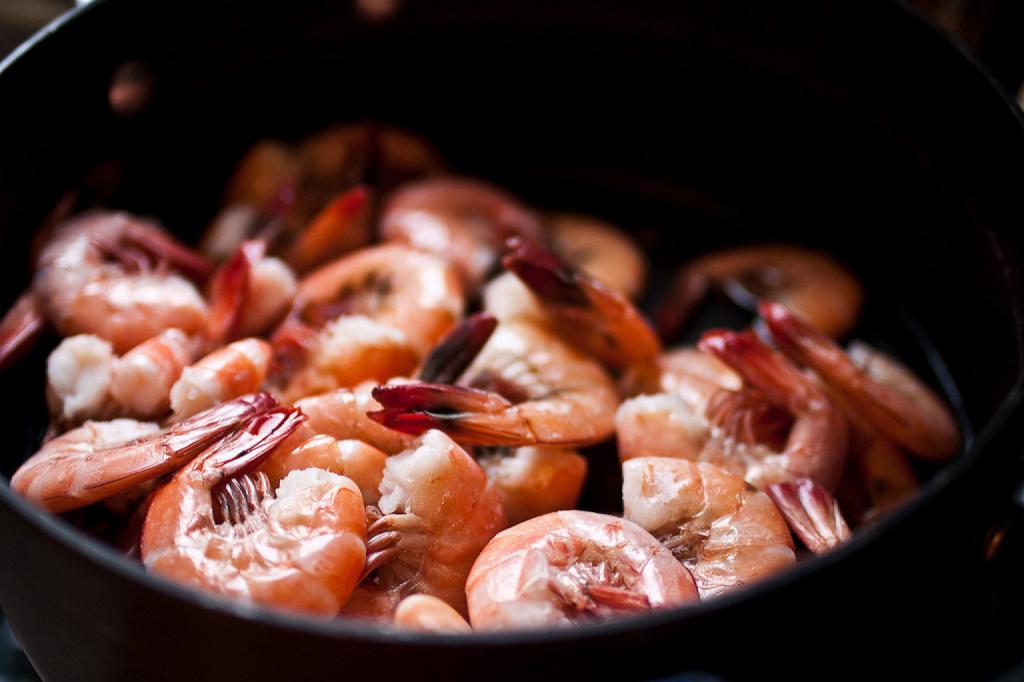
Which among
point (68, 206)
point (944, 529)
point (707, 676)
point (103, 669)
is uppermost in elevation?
point (68, 206)

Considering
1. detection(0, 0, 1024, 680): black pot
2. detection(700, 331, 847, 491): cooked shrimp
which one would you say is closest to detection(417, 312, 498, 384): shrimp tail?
detection(700, 331, 847, 491): cooked shrimp

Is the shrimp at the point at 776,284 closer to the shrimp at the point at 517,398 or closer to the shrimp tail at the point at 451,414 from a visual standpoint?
the shrimp at the point at 517,398

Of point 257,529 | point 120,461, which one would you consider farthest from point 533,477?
point 120,461

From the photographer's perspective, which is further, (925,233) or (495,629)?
(925,233)

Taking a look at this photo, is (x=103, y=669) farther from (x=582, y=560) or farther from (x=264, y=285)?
(x=264, y=285)

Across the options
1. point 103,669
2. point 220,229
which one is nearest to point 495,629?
point 103,669

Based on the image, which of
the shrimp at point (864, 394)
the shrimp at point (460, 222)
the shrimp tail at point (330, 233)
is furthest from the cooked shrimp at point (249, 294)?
the shrimp at point (864, 394)

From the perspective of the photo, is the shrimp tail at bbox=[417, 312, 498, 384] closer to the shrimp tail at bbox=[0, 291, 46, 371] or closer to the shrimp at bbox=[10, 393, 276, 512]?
the shrimp at bbox=[10, 393, 276, 512]
